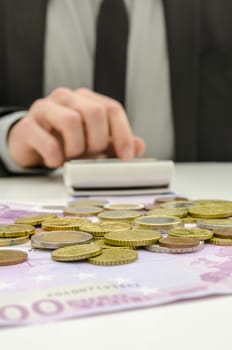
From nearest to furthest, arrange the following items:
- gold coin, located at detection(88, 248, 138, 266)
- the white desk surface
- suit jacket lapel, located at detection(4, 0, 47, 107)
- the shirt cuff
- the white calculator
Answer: the white desk surface → gold coin, located at detection(88, 248, 138, 266) → the white calculator → the shirt cuff → suit jacket lapel, located at detection(4, 0, 47, 107)

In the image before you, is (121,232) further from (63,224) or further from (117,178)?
(117,178)

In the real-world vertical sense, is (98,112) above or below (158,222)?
above

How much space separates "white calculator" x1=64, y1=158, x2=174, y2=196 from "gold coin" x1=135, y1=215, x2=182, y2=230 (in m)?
0.30

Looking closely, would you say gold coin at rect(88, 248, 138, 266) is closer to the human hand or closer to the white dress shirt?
the human hand

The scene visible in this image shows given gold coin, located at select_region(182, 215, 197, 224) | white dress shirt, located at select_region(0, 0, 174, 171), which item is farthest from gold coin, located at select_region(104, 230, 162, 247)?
white dress shirt, located at select_region(0, 0, 174, 171)

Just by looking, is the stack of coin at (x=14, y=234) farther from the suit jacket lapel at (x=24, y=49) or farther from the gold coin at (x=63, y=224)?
the suit jacket lapel at (x=24, y=49)

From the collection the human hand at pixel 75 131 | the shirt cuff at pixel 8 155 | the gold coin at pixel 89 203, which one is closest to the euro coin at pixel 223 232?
the gold coin at pixel 89 203

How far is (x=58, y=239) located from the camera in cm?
55

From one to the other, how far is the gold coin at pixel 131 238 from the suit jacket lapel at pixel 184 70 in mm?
1180

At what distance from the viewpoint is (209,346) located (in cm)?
34

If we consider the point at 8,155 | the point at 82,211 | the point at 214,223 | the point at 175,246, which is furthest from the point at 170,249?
the point at 8,155

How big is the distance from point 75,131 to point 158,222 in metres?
0.51

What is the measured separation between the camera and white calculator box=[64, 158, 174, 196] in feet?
3.12

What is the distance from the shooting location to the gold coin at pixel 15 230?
59 centimetres
